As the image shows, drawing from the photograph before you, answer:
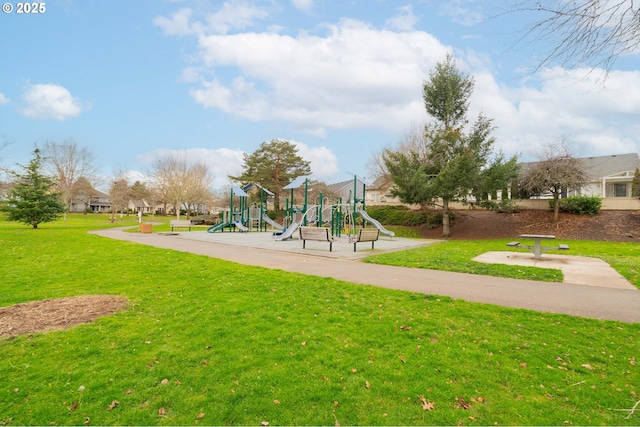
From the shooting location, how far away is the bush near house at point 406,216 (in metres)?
27.9

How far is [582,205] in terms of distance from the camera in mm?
24516

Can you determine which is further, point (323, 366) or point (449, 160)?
point (449, 160)

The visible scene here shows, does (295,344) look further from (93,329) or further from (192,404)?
(93,329)

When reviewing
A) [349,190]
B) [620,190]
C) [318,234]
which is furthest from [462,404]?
[620,190]

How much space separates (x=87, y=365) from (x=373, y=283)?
5.24 metres

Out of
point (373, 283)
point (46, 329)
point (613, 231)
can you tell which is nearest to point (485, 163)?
point (613, 231)

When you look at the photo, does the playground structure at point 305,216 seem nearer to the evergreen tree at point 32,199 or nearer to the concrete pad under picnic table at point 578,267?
the concrete pad under picnic table at point 578,267

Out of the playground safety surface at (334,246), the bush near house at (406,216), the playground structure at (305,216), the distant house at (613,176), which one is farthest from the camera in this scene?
the distant house at (613,176)

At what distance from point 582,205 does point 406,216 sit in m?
12.5

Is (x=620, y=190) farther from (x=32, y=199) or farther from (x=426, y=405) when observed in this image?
(x=32, y=199)

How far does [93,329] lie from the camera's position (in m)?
4.62

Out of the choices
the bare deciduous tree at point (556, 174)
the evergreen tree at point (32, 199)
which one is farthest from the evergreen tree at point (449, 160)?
the evergreen tree at point (32, 199)

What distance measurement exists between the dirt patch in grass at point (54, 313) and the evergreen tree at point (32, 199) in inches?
1066

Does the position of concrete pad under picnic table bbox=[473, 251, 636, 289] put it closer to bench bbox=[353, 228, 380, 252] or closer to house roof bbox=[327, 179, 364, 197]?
bench bbox=[353, 228, 380, 252]
